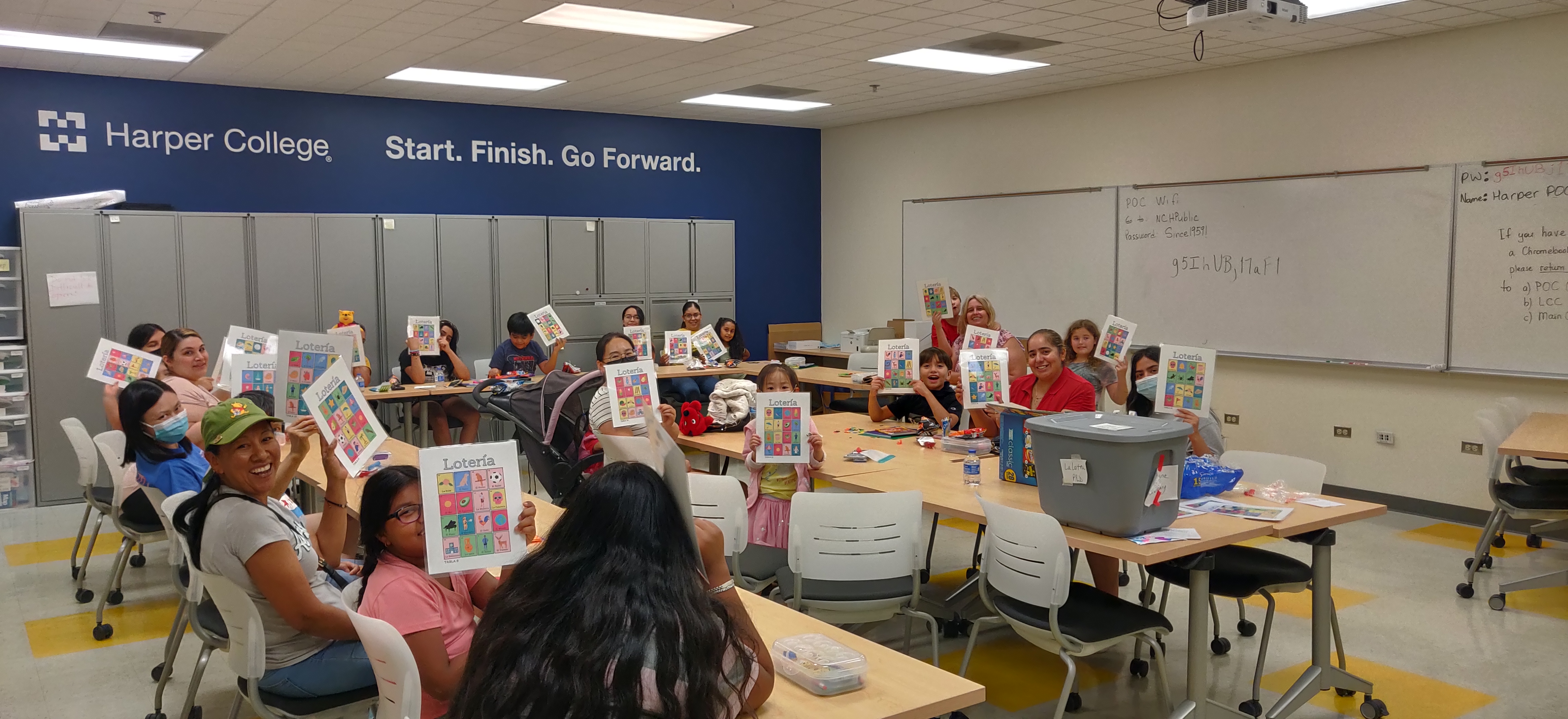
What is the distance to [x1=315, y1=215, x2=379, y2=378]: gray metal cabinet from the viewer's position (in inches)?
348

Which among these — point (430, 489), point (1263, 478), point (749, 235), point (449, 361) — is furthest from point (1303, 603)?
point (749, 235)

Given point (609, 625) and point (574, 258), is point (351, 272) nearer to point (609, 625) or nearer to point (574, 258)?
point (574, 258)

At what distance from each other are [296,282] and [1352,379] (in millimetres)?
8036

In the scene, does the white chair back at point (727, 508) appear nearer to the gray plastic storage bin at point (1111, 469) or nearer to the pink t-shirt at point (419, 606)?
the gray plastic storage bin at point (1111, 469)

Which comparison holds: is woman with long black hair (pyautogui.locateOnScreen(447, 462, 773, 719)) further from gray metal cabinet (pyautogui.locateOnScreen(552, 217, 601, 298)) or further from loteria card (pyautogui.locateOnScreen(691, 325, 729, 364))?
gray metal cabinet (pyautogui.locateOnScreen(552, 217, 601, 298))

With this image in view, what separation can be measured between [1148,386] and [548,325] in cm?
461

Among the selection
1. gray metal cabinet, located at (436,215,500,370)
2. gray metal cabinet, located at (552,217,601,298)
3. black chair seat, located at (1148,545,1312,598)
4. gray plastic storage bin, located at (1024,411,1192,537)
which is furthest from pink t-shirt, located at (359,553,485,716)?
gray metal cabinet, located at (552,217,601,298)

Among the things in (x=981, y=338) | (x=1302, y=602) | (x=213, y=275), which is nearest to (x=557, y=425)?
(x=981, y=338)

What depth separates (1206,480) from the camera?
407 centimetres

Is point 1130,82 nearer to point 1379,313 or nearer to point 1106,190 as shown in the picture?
point 1106,190

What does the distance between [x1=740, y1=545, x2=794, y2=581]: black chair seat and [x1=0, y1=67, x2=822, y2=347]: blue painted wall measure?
6.47 metres

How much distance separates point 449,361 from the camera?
909 cm

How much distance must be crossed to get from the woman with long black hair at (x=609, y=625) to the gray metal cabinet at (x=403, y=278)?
26.2 ft

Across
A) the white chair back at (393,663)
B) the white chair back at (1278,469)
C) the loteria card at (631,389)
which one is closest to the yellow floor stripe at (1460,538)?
the white chair back at (1278,469)
